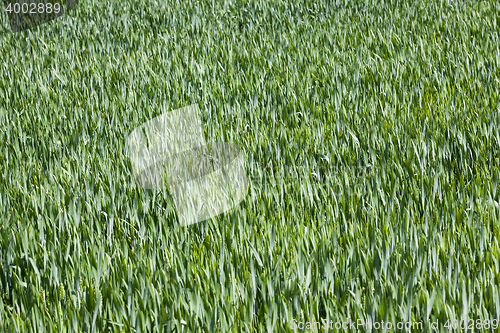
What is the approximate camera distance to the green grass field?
147 cm

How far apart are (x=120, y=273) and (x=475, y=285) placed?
3.17 ft

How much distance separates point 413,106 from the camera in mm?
3270

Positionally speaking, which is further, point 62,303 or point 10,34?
point 10,34

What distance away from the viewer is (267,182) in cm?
237

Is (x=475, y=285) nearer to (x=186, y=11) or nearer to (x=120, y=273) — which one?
(x=120, y=273)

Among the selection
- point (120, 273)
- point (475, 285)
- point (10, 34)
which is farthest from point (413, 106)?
point (10, 34)

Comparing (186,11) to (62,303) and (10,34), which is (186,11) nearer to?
(10,34)

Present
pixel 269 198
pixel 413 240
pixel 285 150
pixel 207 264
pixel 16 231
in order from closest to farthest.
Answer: pixel 207 264 → pixel 413 240 → pixel 16 231 → pixel 269 198 → pixel 285 150

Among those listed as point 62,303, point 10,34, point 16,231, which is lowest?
point 62,303

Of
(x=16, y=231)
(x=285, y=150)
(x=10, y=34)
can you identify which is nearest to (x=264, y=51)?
(x=285, y=150)

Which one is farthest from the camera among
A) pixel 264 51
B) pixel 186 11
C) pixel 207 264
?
pixel 186 11

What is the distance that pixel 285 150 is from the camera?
8.68ft

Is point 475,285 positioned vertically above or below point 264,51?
below

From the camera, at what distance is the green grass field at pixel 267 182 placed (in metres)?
1.47
